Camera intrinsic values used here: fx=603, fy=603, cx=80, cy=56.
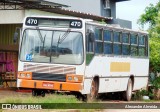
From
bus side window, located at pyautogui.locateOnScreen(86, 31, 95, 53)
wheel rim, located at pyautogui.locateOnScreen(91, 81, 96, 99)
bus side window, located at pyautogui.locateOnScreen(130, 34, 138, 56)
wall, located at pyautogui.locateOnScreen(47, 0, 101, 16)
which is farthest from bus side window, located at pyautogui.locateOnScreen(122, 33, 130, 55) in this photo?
wall, located at pyautogui.locateOnScreen(47, 0, 101, 16)

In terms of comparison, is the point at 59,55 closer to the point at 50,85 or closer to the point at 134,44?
the point at 50,85

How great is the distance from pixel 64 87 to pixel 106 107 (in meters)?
1.57

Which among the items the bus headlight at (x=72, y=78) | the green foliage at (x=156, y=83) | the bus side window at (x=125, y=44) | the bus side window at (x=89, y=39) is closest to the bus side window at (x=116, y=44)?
the bus side window at (x=125, y=44)

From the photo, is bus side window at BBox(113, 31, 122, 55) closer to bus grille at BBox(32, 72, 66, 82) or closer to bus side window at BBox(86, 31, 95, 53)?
bus side window at BBox(86, 31, 95, 53)

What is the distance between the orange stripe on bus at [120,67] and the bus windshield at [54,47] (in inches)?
153

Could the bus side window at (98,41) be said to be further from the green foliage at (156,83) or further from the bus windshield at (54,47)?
the green foliage at (156,83)

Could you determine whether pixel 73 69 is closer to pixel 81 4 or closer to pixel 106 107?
pixel 106 107

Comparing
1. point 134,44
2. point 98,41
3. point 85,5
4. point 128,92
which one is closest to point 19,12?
point 134,44

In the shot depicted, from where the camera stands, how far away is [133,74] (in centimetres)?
2719

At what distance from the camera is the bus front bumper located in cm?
2047

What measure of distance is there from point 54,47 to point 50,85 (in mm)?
1306

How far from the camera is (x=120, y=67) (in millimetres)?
25328

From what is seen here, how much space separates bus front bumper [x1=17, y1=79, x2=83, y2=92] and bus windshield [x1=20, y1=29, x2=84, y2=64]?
2.37 ft

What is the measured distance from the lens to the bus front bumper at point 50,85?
20469mm
